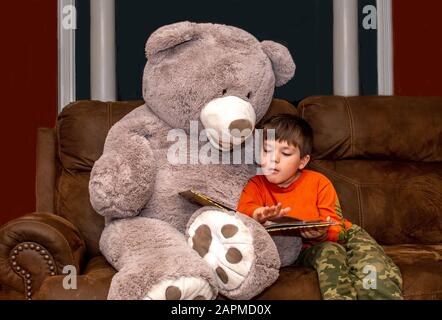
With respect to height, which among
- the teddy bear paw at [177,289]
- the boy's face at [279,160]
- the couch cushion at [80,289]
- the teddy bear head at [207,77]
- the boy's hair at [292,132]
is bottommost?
the couch cushion at [80,289]

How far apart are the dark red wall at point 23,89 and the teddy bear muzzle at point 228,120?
1219mm

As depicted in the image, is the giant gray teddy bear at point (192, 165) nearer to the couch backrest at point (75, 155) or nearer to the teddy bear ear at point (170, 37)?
the teddy bear ear at point (170, 37)

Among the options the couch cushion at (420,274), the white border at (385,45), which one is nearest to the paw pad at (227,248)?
the couch cushion at (420,274)

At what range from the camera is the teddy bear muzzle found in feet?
6.01

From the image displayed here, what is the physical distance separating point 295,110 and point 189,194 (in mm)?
747

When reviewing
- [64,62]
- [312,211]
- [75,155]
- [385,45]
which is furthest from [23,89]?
[385,45]

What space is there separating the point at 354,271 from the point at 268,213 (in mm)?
305

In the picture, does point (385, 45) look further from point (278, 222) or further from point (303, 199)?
point (278, 222)

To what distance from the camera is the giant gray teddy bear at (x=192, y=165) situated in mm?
1632

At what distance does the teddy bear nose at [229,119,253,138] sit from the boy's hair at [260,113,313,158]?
105mm

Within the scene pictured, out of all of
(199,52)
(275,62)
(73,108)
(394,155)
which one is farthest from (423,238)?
(73,108)

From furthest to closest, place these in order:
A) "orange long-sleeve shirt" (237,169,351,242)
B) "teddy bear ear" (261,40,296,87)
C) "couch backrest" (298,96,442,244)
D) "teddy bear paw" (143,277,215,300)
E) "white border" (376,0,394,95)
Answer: "white border" (376,0,394,95)
"couch backrest" (298,96,442,244)
"teddy bear ear" (261,40,296,87)
"orange long-sleeve shirt" (237,169,351,242)
"teddy bear paw" (143,277,215,300)

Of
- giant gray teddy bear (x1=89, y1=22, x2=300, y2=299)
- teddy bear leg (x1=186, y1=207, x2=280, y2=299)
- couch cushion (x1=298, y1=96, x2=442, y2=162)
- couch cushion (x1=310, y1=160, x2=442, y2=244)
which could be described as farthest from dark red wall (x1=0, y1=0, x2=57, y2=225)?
teddy bear leg (x1=186, y1=207, x2=280, y2=299)

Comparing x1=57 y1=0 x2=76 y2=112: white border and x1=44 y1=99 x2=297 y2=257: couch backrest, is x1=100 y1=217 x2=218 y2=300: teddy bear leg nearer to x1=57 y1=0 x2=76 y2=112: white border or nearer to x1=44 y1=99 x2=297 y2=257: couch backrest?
x1=44 y1=99 x2=297 y2=257: couch backrest
